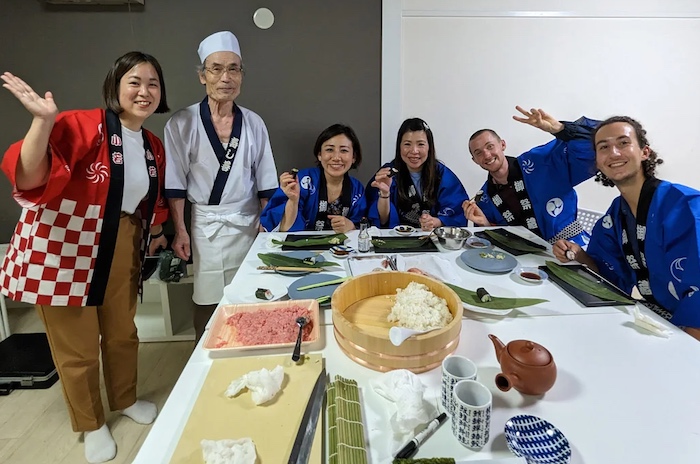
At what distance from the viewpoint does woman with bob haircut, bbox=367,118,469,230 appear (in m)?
2.26

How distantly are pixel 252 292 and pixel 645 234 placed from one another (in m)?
1.35

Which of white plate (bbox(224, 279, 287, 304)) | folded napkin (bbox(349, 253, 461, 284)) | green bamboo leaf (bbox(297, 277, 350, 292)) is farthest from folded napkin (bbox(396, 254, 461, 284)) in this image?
white plate (bbox(224, 279, 287, 304))

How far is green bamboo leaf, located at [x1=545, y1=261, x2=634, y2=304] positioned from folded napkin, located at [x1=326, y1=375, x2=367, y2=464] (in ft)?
2.81

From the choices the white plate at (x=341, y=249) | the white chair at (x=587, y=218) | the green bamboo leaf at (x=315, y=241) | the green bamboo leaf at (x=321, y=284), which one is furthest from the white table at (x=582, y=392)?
the white chair at (x=587, y=218)

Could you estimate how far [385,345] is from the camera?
896 millimetres

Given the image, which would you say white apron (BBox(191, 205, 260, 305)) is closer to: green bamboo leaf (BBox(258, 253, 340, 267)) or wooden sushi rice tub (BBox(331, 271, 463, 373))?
green bamboo leaf (BBox(258, 253, 340, 267))

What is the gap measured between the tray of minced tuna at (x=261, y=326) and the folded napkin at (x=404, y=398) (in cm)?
23

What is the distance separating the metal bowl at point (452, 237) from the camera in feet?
5.61

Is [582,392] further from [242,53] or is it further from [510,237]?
[242,53]

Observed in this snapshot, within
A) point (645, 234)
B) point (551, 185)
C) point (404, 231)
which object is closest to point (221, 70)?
point (404, 231)

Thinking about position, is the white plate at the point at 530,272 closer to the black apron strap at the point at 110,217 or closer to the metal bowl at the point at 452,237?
the metal bowl at the point at 452,237

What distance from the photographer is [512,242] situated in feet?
5.78

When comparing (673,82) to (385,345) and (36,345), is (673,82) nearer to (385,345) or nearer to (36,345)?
(385,345)

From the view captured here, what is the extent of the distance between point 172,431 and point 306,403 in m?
0.25
